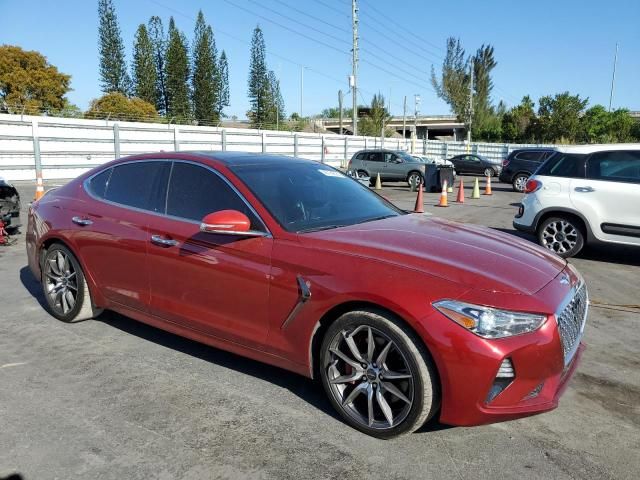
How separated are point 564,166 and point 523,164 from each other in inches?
603

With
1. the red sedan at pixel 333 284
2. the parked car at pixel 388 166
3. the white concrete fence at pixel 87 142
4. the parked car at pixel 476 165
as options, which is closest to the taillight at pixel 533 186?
the red sedan at pixel 333 284

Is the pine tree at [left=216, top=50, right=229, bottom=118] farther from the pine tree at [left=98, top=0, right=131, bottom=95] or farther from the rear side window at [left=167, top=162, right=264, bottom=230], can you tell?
the rear side window at [left=167, top=162, right=264, bottom=230]

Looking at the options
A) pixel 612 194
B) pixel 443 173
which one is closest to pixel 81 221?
pixel 612 194

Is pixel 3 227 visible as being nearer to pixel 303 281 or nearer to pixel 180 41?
pixel 303 281

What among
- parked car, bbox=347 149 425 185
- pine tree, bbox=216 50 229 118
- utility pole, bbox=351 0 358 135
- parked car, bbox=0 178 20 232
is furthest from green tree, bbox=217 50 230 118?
parked car, bbox=0 178 20 232

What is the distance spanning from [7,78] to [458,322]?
66110mm

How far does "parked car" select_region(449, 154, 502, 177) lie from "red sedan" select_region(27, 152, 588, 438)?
1223 inches

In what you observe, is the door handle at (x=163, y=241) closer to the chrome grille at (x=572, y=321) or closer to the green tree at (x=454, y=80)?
the chrome grille at (x=572, y=321)

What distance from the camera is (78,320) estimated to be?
4.85 meters

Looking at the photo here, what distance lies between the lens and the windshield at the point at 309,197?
3.64 meters

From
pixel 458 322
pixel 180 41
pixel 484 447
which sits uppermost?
pixel 180 41

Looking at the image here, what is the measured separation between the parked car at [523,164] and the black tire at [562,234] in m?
14.9

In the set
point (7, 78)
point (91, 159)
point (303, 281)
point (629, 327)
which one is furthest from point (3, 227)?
point (7, 78)

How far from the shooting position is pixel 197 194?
396 centimetres
